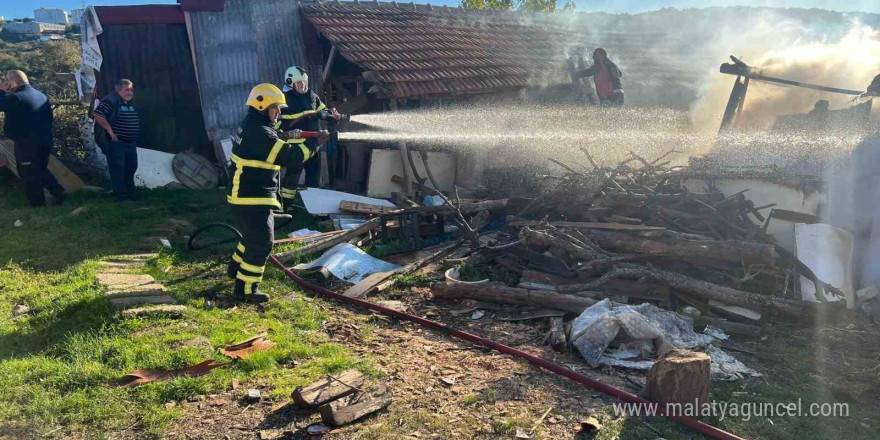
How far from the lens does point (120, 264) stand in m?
6.50

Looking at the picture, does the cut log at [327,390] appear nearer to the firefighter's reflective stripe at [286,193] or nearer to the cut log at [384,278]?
the cut log at [384,278]

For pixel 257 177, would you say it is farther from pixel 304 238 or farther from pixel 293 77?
pixel 293 77

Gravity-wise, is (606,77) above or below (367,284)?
above

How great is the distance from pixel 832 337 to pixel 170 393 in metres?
5.40

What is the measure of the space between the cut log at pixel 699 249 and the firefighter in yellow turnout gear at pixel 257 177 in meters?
3.56

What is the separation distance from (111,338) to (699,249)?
18.1 feet

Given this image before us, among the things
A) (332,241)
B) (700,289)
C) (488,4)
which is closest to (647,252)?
(700,289)

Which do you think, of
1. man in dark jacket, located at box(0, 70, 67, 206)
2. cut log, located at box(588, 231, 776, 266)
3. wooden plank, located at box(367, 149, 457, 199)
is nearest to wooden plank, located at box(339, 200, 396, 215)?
wooden plank, located at box(367, 149, 457, 199)

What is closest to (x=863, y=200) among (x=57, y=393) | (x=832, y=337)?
(x=832, y=337)

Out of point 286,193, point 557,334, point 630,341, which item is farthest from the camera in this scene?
point 286,193

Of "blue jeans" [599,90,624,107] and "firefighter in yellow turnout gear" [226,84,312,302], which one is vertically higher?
"blue jeans" [599,90,624,107]

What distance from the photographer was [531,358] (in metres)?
4.43

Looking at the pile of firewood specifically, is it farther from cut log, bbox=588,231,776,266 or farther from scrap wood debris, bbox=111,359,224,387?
scrap wood debris, bbox=111,359,224,387

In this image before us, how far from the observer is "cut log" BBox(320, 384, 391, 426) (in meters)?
3.49
